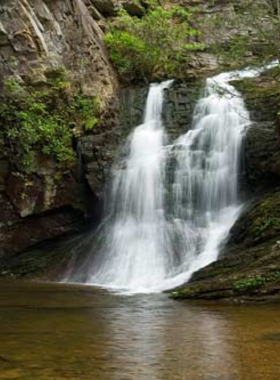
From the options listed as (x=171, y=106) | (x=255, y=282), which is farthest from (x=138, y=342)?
(x=171, y=106)

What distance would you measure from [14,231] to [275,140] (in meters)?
8.63

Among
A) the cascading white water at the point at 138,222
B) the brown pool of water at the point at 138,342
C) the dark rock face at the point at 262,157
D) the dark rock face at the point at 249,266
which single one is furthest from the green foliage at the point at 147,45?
the brown pool of water at the point at 138,342

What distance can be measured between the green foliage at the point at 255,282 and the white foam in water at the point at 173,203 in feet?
9.71

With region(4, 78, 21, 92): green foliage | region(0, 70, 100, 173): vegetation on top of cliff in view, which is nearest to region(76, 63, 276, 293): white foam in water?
region(0, 70, 100, 173): vegetation on top of cliff

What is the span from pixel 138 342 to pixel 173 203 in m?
→ 11.0

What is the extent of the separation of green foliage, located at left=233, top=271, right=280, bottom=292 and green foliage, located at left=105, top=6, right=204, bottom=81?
15392 mm

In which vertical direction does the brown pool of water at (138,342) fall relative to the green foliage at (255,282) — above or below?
below

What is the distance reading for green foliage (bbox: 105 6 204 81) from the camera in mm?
22547

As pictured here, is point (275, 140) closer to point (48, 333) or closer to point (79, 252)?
point (79, 252)

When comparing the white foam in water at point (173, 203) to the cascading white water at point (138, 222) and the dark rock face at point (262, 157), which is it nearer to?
the cascading white water at point (138, 222)

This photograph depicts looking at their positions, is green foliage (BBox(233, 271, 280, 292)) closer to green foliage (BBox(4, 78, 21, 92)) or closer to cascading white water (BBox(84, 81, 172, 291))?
cascading white water (BBox(84, 81, 172, 291))

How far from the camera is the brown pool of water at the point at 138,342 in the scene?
3666 millimetres

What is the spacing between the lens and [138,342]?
480 cm

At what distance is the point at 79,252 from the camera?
1531 centimetres
